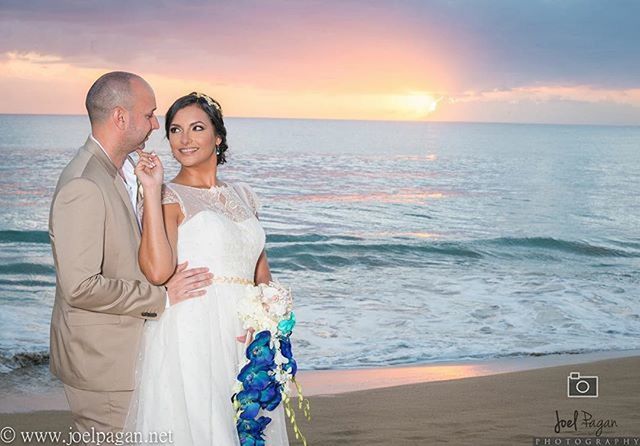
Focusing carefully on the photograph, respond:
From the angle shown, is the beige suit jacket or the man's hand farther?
the man's hand

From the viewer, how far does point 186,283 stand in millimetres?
3619

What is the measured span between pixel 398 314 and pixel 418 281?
3.34 m

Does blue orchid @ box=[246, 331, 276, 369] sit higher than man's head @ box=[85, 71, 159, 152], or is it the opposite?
man's head @ box=[85, 71, 159, 152]

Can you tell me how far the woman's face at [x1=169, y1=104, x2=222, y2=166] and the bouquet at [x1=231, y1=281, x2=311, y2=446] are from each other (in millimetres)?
647

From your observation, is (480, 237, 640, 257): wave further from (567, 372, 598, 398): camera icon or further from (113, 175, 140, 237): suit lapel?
(113, 175, 140, 237): suit lapel

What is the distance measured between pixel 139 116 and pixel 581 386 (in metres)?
5.64

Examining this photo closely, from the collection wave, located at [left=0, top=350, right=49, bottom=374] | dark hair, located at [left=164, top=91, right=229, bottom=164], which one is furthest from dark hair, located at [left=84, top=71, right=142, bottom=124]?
wave, located at [left=0, top=350, right=49, bottom=374]

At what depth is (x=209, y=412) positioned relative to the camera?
12.0 feet

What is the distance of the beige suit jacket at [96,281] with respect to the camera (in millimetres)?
3246

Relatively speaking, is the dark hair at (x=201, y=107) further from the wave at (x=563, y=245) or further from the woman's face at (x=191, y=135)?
the wave at (x=563, y=245)

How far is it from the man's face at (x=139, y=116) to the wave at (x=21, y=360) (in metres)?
5.92

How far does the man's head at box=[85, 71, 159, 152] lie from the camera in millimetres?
3428

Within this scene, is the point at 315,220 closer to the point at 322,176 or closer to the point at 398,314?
the point at 398,314

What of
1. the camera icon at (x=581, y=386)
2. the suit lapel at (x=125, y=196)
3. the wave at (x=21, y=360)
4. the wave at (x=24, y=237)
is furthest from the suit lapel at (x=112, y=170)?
the wave at (x=24, y=237)
